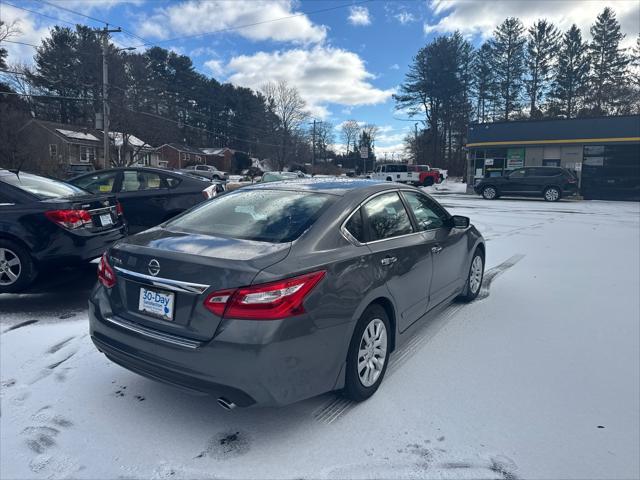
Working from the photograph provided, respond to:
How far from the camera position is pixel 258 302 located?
7.44ft

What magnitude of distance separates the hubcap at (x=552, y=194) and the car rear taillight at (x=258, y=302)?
862 inches

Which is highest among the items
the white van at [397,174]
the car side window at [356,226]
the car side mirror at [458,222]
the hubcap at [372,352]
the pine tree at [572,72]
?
the pine tree at [572,72]

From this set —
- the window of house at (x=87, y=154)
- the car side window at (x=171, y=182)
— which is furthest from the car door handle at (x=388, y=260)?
the window of house at (x=87, y=154)

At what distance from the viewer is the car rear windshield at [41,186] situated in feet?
17.1

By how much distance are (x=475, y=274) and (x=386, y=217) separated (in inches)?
89.4

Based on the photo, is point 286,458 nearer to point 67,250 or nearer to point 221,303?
point 221,303

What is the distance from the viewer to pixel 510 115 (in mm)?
53875

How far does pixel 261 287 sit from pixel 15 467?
5.22 ft

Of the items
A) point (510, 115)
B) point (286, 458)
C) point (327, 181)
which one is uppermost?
point (510, 115)

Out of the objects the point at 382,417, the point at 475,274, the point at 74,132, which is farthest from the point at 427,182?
the point at 74,132

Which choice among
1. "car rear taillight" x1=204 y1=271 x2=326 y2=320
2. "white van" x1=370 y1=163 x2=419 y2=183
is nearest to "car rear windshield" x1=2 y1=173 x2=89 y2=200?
"car rear taillight" x1=204 y1=271 x2=326 y2=320

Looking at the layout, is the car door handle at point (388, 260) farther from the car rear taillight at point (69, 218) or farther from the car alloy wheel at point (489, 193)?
the car alloy wheel at point (489, 193)

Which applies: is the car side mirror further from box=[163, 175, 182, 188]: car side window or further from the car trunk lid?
box=[163, 175, 182, 188]: car side window

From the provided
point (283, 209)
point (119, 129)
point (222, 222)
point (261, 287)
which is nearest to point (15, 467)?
point (261, 287)
